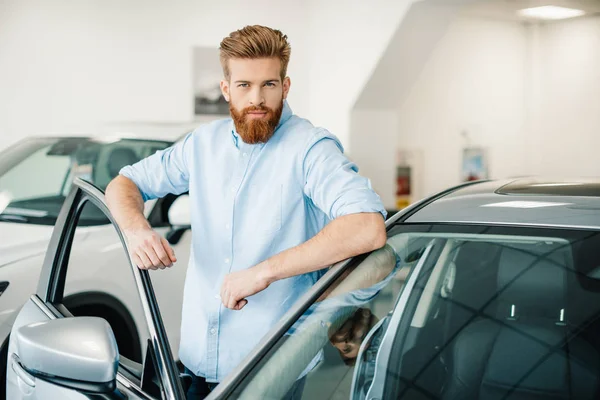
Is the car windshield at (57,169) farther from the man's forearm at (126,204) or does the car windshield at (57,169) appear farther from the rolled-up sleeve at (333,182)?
the rolled-up sleeve at (333,182)

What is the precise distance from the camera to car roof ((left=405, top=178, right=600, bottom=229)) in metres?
1.41

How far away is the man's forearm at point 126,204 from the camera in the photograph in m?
1.58

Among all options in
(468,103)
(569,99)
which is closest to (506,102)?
(468,103)

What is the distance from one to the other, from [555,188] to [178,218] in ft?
6.25

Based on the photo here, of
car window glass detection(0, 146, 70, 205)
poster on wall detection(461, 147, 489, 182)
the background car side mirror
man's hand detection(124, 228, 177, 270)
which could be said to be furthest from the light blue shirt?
poster on wall detection(461, 147, 489, 182)

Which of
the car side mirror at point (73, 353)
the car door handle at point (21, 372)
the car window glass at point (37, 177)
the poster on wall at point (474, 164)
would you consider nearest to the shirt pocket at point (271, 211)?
the car side mirror at point (73, 353)

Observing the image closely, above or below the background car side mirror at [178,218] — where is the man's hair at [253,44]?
above

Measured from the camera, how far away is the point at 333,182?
5.13ft

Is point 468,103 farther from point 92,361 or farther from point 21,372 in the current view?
point 92,361

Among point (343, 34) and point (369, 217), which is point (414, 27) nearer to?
point (343, 34)

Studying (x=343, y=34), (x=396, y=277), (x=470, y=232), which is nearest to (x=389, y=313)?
(x=396, y=277)

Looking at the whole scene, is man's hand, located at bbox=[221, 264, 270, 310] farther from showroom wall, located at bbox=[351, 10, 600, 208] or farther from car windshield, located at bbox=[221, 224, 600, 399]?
showroom wall, located at bbox=[351, 10, 600, 208]

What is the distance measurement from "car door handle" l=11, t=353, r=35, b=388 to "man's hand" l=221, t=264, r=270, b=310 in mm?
439

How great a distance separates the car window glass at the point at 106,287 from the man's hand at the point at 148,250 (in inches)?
47.0
